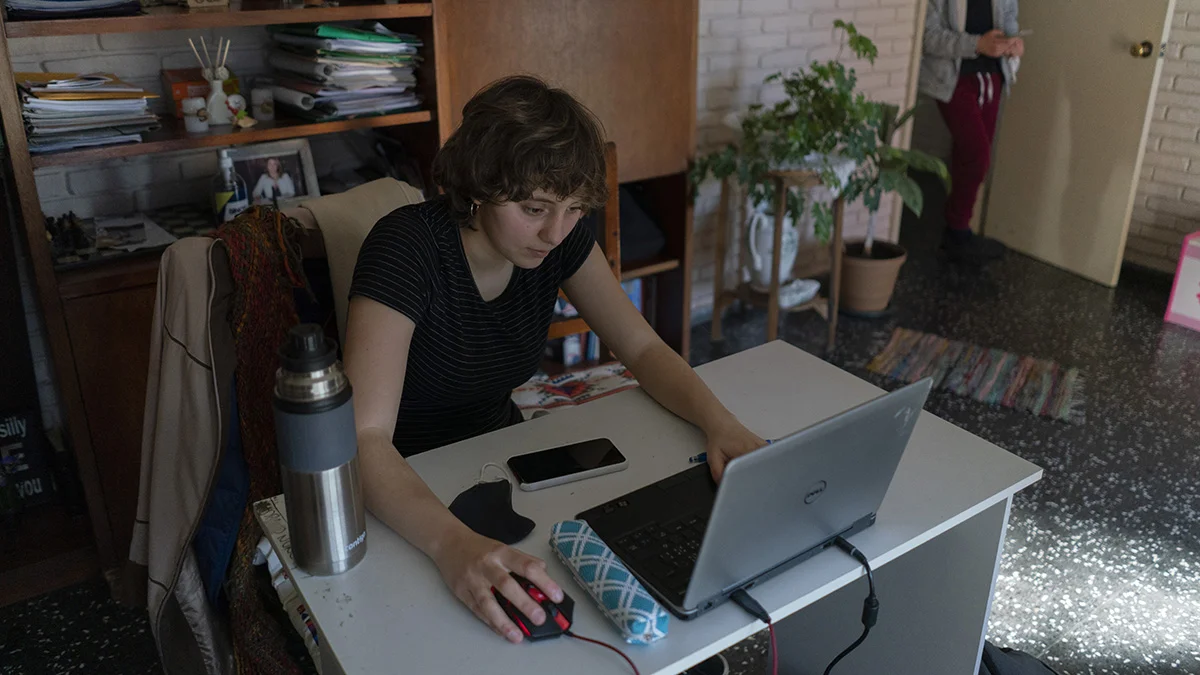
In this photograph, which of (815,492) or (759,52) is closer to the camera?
(815,492)

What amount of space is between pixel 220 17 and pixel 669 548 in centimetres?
152

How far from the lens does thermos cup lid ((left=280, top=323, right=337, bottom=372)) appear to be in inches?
39.9

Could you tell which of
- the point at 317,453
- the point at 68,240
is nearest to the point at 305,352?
the point at 317,453

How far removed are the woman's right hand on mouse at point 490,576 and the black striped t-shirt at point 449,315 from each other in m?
0.41

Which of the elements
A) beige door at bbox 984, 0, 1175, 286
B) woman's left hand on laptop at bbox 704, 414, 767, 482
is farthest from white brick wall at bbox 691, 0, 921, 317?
woman's left hand on laptop at bbox 704, 414, 767, 482

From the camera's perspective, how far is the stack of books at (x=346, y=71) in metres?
2.21

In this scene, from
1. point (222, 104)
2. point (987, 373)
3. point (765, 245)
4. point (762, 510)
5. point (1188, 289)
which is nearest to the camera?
point (762, 510)

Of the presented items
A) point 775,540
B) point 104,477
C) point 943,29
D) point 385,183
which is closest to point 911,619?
point 775,540

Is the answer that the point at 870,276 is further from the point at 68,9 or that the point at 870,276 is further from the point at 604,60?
the point at 68,9

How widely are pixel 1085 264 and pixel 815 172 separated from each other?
1.77m

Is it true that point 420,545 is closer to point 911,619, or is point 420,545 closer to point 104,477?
point 911,619

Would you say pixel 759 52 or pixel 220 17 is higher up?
pixel 220 17

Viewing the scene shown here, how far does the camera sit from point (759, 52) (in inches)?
134

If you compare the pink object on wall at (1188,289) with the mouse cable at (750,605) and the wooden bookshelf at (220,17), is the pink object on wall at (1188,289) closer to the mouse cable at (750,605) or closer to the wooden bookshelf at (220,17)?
the wooden bookshelf at (220,17)
